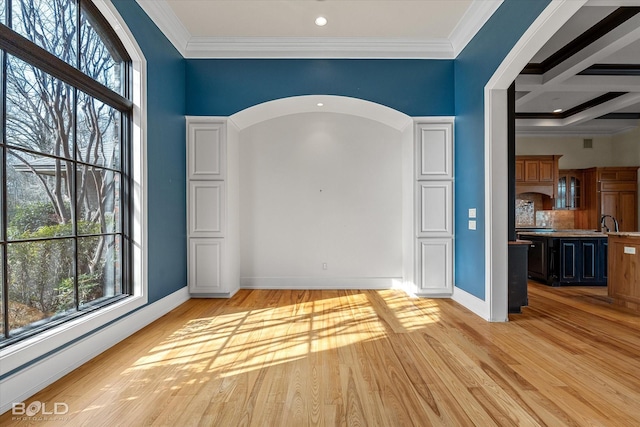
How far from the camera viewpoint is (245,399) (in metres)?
2.11

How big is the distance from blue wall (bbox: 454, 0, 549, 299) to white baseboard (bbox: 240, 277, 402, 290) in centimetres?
123

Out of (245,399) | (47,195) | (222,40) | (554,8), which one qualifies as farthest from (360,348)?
(222,40)

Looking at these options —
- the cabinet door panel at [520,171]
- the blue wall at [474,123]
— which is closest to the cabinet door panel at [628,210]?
the cabinet door panel at [520,171]

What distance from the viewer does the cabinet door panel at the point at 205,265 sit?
4660 mm

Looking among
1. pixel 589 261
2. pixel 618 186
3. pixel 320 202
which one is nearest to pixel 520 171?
pixel 618 186

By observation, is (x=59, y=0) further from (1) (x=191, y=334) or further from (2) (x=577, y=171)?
(2) (x=577, y=171)

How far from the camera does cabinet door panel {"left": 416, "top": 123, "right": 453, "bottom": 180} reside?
15.3 ft

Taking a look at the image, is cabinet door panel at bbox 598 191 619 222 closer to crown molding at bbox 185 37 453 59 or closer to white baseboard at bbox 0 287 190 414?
crown molding at bbox 185 37 453 59

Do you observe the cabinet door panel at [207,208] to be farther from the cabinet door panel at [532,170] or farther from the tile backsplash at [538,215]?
the tile backsplash at [538,215]

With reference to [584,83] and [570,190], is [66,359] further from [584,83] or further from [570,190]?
[570,190]

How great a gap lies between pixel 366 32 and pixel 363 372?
13.1ft

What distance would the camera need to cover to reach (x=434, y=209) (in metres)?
4.71

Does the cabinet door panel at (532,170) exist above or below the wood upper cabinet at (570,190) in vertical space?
above

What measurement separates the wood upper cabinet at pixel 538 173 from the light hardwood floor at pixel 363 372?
178 inches
